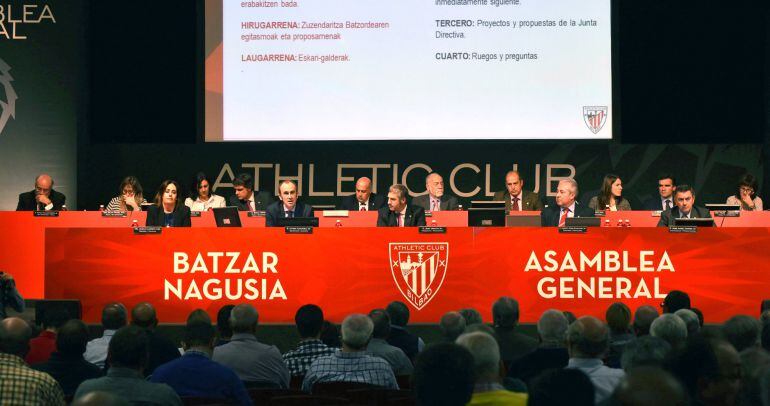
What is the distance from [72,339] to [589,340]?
2.37 meters

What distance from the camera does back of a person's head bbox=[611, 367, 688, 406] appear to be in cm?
234

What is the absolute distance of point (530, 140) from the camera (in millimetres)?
14000

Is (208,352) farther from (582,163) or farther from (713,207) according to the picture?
(582,163)

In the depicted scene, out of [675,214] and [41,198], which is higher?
[41,198]

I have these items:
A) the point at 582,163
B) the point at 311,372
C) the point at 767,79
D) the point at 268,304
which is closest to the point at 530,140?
the point at 582,163

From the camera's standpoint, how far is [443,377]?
309cm

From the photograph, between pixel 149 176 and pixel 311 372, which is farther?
pixel 149 176

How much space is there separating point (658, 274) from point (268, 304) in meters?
3.15

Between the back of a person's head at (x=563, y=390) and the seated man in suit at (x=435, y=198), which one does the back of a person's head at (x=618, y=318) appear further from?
the seated man in suit at (x=435, y=198)

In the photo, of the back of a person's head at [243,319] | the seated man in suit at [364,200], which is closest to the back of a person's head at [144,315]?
the back of a person's head at [243,319]

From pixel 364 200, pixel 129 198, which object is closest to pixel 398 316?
pixel 364 200

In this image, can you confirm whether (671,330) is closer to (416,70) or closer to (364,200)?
(364,200)

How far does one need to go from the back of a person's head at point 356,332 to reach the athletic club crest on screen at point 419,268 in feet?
11.6

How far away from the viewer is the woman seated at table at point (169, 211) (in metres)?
11.0
